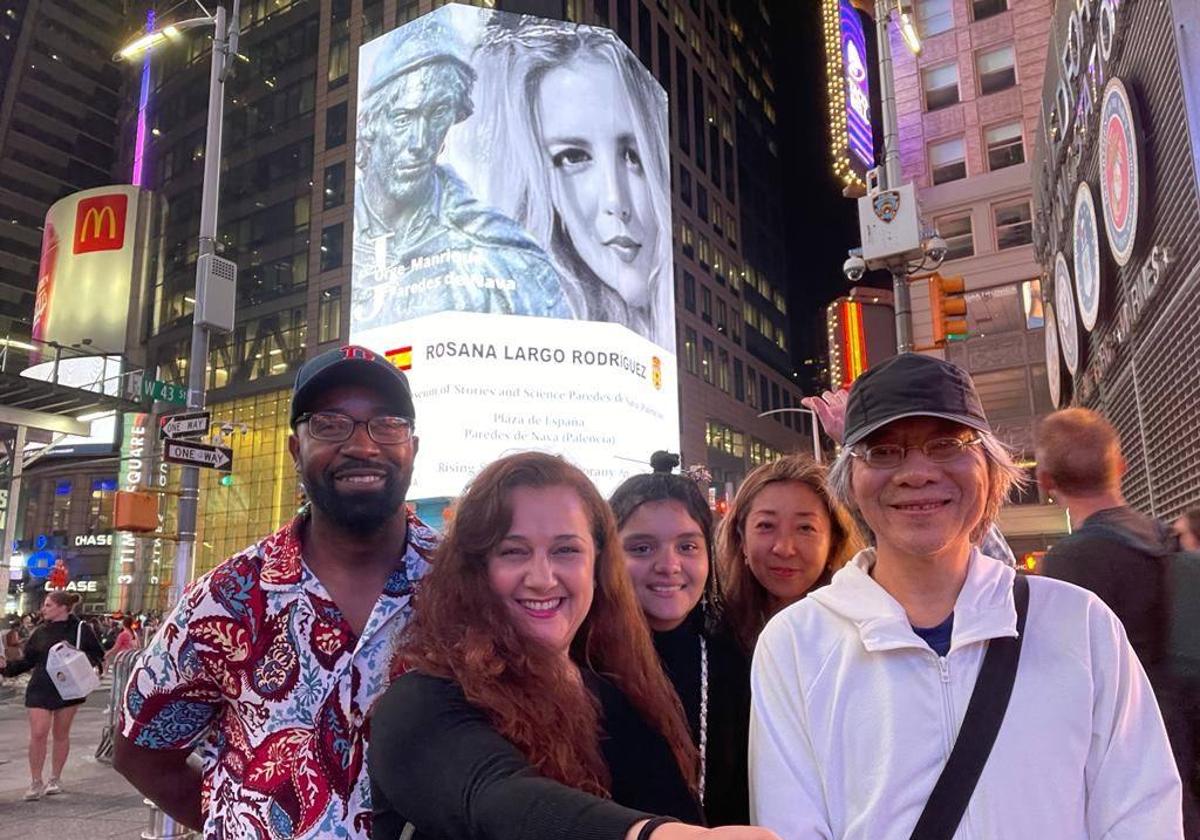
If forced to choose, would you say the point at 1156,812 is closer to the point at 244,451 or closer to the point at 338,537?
the point at 338,537

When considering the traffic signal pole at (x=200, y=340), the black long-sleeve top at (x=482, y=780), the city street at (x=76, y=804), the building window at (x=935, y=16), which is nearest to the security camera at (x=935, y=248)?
the traffic signal pole at (x=200, y=340)

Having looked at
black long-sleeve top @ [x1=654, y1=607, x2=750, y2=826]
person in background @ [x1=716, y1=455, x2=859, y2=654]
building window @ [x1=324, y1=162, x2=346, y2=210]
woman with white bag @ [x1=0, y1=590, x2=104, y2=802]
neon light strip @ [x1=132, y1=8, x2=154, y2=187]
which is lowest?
woman with white bag @ [x1=0, y1=590, x2=104, y2=802]

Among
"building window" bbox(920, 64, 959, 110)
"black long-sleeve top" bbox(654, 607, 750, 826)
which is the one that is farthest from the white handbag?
"building window" bbox(920, 64, 959, 110)

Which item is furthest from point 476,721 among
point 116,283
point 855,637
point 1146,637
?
point 116,283

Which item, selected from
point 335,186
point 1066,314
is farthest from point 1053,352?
point 335,186

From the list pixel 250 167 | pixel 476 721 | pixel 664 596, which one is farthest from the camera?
pixel 250 167

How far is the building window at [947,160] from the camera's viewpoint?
30.1 meters

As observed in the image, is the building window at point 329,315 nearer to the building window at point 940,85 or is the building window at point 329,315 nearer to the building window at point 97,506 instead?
the building window at point 940,85

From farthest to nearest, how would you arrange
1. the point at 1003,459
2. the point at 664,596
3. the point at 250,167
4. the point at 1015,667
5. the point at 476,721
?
1. the point at 250,167
2. the point at 664,596
3. the point at 1003,459
4. the point at 1015,667
5. the point at 476,721

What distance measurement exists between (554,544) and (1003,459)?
45.3 inches

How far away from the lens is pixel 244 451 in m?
44.2

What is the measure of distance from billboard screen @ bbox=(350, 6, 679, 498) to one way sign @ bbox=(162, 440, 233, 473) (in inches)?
600

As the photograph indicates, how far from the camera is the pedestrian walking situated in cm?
320

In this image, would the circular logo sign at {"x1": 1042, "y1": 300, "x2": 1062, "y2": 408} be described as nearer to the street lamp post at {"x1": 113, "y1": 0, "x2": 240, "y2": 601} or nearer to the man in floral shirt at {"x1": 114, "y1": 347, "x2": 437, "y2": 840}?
the street lamp post at {"x1": 113, "y1": 0, "x2": 240, "y2": 601}
